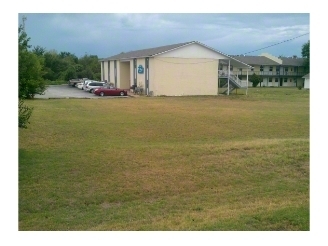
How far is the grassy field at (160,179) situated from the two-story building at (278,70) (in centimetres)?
3433

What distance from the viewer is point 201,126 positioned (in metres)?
14.4

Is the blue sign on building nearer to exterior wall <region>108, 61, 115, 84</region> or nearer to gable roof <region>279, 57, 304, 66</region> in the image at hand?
exterior wall <region>108, 61, 115, 84</region>

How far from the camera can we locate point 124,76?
34281mm

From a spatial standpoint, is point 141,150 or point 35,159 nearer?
point 35,159

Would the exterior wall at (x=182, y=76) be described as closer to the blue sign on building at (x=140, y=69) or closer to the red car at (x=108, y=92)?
the blue sign on building at (x=140, y=69)

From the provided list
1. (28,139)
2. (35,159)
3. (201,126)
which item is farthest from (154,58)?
(35,159)

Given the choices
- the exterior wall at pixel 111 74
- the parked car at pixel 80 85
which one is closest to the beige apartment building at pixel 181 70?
the parked car at pixel 80 85

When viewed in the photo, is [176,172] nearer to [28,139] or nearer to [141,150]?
[141,150]

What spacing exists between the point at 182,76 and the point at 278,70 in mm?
23509

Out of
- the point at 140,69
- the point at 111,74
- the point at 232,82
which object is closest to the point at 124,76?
the point at 111,74

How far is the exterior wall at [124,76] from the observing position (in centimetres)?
3406

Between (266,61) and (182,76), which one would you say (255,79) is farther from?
(182,76)

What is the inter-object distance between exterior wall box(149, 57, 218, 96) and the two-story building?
62.2ft

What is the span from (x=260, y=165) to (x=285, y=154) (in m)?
0.99
